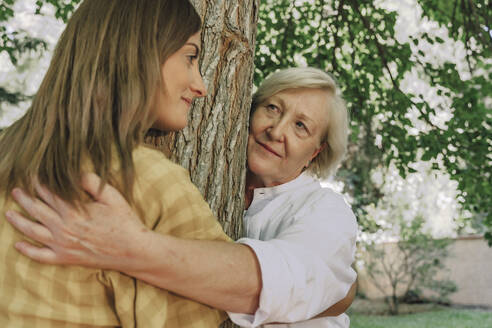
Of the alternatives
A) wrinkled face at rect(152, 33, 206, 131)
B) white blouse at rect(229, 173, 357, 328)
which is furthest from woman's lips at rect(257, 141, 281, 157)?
wrinkled face at rect(152, 33, 206, 131)

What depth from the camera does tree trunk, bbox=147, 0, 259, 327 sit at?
2.14 m

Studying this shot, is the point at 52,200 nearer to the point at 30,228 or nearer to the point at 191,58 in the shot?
the point at 30,228

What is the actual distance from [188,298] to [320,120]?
1.47 meters

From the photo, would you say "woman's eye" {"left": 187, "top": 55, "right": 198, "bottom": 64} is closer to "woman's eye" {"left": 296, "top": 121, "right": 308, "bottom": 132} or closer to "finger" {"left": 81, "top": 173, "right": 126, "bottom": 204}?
"finger" {"left": 81, "top": 173, "right": 126, "bottom": 204}

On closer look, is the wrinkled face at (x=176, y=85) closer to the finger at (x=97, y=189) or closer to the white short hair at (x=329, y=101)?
the finger at (x=97, y=189)

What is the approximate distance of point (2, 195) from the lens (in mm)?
1539

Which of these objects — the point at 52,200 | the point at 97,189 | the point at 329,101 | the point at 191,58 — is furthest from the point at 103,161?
the point at 329,101

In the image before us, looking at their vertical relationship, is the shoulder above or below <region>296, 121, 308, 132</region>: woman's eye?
below

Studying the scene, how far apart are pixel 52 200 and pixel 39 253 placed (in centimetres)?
15

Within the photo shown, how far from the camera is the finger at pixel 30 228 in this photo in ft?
4.71

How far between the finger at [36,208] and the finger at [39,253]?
0.07 m

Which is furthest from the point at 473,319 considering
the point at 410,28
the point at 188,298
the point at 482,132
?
the point at 410,28

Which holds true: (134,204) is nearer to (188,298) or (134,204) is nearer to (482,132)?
(188,298)

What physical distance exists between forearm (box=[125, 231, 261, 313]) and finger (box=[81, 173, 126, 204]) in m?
0.14
